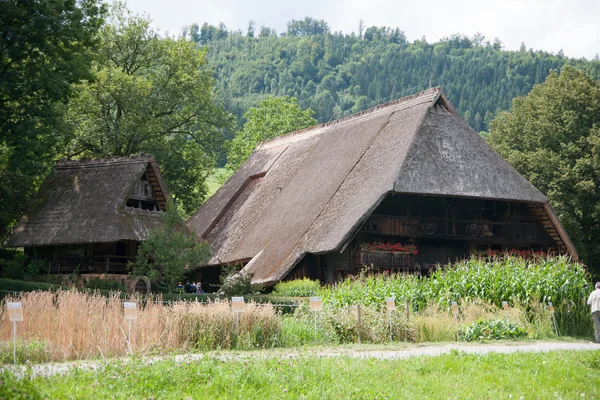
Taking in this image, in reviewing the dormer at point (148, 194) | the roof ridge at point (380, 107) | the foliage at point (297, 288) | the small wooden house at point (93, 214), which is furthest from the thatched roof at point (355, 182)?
the small wooden house at point (93, 214)

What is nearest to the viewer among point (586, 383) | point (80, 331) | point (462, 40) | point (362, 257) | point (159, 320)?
point (586, 383)

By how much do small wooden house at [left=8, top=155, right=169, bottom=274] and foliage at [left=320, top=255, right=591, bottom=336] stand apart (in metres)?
12.1

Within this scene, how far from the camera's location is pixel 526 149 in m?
48.0

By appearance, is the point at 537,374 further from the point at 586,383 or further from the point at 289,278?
the point at 289,278

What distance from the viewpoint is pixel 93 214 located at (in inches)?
1361

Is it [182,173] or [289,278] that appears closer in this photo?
[289,278]

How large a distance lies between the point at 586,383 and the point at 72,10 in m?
25.1

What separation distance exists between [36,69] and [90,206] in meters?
5.79

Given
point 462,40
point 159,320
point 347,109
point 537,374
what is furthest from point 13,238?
point 462,40

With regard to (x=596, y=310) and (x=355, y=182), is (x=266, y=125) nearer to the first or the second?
(x=355, y=182)

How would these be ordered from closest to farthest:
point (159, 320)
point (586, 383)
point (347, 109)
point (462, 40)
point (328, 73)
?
point (586, 383), point (159, 320), point (347, 109), point (328, 73), point (462, 40)

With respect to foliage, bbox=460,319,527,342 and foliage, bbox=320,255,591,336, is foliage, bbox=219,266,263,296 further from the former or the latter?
foliage, bbox=460,319,527,342

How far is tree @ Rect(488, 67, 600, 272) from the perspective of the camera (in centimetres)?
4397

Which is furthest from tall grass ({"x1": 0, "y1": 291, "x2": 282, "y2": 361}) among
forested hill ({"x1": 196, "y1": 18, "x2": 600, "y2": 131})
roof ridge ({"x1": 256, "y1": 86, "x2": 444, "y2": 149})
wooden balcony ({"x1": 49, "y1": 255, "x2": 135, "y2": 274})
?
forested hill ({"x1": 196, "y1": 18, "x2": 600, "y2": 131})
